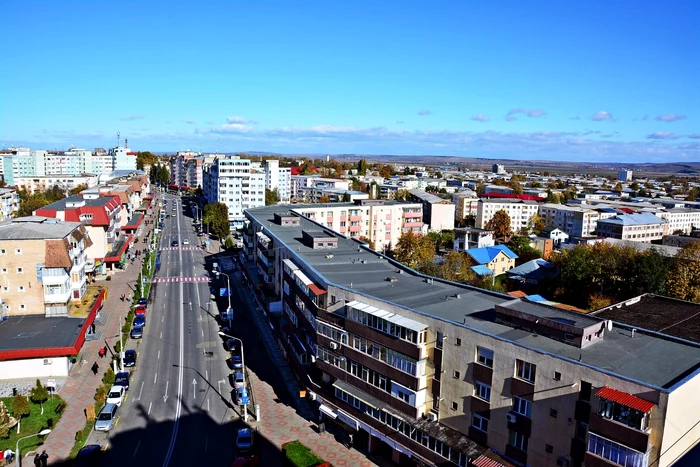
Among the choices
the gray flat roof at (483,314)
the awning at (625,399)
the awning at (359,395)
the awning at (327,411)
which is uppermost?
the gray flat roof at (483,314)

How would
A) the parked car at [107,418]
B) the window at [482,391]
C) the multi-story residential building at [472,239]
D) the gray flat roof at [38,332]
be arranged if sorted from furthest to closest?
1. the multi-story residential building at [472,239]
2. the gray flat roof at [38,332]
3. the parked car at [107,418]
4. the window at [482,391]

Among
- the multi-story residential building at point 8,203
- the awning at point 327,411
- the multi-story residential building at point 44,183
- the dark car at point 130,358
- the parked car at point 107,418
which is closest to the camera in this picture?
the awning at point 327,411

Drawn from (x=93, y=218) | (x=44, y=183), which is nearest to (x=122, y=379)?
(x=93, y=218)

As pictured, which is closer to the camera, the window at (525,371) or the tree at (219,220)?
the window at (525,371)

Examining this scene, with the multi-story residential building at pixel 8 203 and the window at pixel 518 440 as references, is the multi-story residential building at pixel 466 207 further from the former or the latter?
the window at pixel 518 440

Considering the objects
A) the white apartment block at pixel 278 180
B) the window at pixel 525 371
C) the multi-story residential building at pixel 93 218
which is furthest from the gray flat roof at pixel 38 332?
the white apartment block at pixel 278 180

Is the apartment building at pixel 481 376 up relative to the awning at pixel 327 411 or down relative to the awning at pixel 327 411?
up

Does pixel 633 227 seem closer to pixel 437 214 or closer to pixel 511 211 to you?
pixel 511 211

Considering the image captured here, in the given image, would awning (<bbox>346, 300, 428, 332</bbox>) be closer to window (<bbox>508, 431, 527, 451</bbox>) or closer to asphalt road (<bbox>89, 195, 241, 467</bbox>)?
window (<bbox>508, 431, 527, 451</bbox>)
